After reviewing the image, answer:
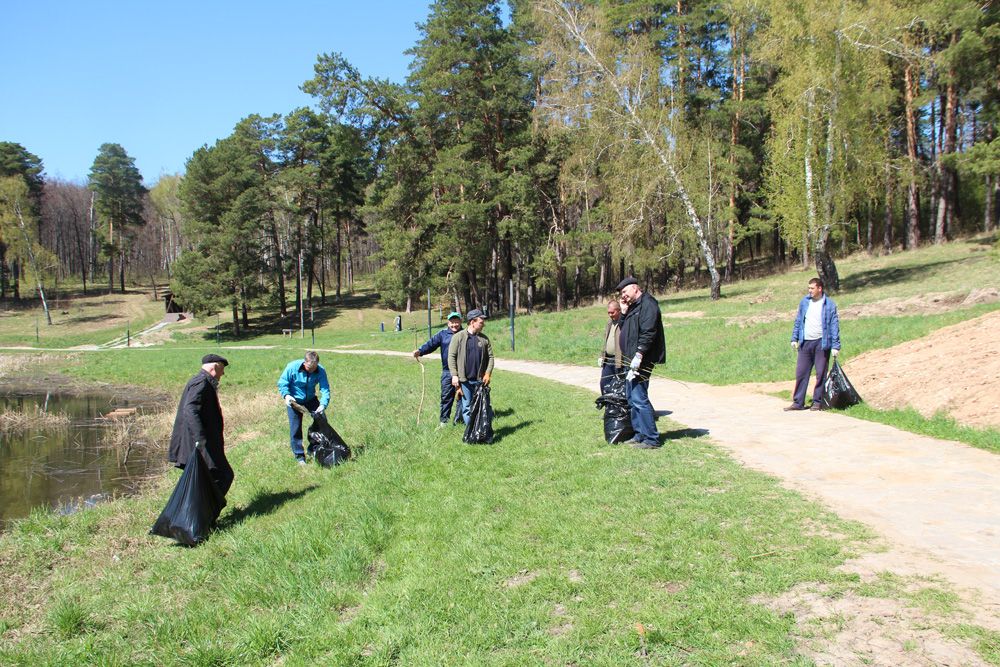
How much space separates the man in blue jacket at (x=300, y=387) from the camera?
9445mm

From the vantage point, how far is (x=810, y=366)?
9359 millimetres

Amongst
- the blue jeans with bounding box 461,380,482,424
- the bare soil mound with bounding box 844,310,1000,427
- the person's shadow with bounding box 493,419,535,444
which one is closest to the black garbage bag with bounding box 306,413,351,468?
the blue jeans with bounding box 461,380,482,424

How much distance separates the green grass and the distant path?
34 cm

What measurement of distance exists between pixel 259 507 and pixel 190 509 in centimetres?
129

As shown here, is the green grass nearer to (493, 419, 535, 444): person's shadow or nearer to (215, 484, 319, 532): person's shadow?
(215, 484, 319, 532): person's shadow

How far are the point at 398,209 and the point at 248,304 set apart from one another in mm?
14028

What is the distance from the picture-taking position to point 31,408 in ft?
65.2

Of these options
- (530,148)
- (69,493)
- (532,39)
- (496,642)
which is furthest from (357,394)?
(532,39)

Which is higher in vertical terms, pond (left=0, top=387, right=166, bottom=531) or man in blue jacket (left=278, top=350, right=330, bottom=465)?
man in blue jacket (left=278, top=350, right=330, bottom=465)

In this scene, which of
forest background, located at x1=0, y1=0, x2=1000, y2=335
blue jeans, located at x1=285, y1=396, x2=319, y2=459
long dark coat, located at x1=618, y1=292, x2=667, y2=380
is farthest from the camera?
forest background, located at x1=0, y1=0, x2=1000, y2=335

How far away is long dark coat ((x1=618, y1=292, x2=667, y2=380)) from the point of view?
709 cm

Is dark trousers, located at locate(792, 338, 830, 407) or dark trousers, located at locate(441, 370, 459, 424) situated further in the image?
dark trousers, located at locate(441, 370, 459, 424)

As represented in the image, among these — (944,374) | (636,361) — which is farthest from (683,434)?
(944,374)

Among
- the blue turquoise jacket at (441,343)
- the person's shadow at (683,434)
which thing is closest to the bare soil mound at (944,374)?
the person's shadow at (683,434)
